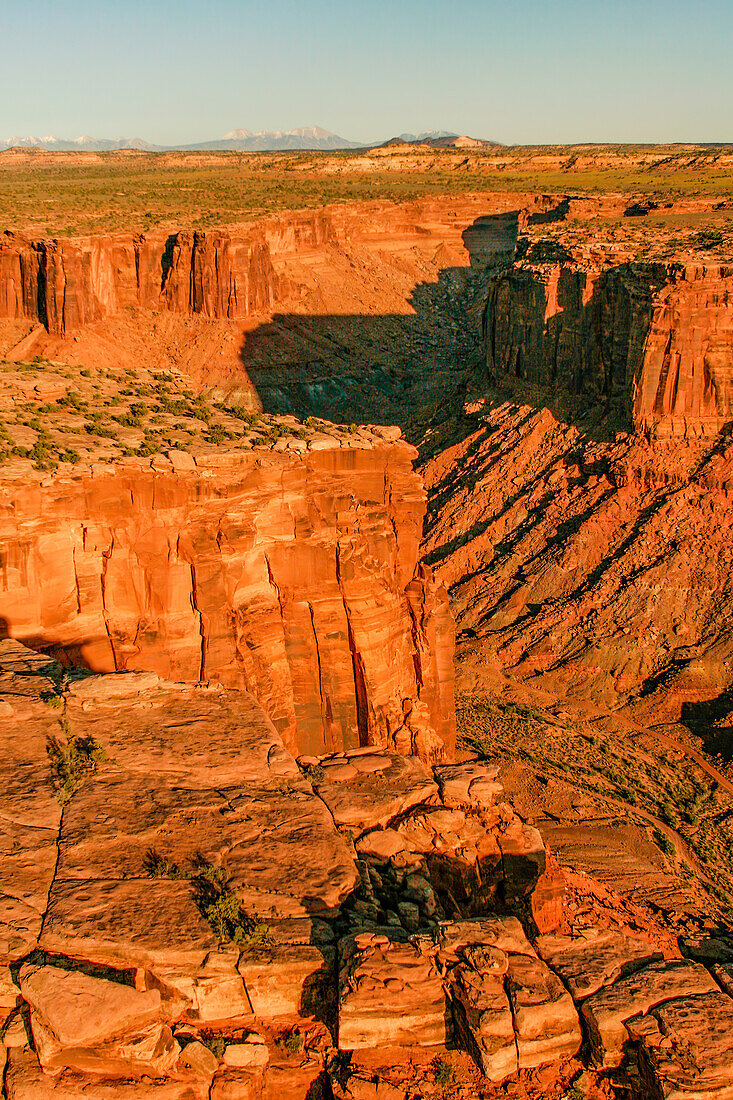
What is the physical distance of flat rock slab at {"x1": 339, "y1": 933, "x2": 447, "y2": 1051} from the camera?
1170cm

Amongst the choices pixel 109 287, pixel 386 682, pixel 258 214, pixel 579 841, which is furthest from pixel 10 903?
pixel 258 214

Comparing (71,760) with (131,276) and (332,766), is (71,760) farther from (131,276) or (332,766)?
(131,276)

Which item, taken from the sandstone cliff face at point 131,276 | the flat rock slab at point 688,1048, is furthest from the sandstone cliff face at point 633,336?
the flat rock slab at point 688,1048

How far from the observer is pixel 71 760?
Result: 15.3 m

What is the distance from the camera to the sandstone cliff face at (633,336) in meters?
45.2

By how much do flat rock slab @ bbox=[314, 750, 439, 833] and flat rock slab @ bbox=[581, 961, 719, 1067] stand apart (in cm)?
498

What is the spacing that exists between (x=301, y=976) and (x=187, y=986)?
1356 millimetres

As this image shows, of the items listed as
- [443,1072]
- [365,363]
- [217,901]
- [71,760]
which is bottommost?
[443,1072]

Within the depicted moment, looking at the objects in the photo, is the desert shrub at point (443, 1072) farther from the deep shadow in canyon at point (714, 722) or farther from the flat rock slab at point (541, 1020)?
the deep shadow in canyon at point (714, 722)

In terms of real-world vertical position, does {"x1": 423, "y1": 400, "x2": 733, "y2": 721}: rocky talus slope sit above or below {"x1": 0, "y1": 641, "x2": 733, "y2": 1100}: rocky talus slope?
below

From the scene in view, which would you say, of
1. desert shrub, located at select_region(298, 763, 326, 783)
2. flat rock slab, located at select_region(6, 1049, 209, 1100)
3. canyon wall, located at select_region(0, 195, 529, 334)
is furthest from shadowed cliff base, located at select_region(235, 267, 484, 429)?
flat rock slab, located at select_region(6, 1049, 209, 1100)

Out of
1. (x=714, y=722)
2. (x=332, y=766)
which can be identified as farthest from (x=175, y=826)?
(x=714, y=722)

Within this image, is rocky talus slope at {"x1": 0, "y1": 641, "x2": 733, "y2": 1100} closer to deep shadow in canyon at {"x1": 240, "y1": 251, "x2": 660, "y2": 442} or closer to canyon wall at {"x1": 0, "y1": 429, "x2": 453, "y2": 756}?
canyon wall at {"x1": 0, "y1": 429, "x2": 453, "y2": 756}

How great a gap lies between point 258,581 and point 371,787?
19.7 ft
